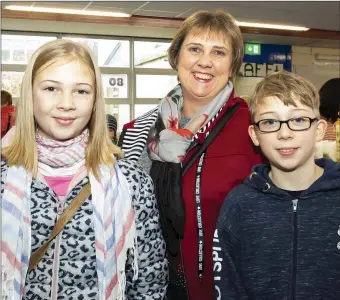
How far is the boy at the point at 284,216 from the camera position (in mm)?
1634

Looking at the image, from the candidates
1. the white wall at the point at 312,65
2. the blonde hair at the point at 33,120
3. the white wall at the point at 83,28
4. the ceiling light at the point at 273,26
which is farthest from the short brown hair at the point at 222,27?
the white wall at the point at 312,65

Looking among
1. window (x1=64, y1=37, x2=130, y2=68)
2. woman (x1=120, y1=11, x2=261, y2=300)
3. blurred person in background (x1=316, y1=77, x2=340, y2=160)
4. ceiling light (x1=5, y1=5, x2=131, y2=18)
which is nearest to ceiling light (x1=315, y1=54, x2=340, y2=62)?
window (x1=64, y1=37, x2=130, y2=68)

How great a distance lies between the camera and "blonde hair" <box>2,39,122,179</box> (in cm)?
162

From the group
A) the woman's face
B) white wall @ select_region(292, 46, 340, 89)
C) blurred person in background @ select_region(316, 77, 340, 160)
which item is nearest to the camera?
the woman's face

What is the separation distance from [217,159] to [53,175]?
726mm

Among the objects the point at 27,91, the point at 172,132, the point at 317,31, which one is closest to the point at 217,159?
the point at 172,132

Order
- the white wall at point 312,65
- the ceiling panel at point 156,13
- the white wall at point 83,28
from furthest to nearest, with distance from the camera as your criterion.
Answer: the white wall at point 312,65 < the white wall at point 83,28 < the ceiling panel at point 156,13

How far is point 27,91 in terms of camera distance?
1.62m

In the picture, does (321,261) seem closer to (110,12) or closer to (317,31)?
(110,12)

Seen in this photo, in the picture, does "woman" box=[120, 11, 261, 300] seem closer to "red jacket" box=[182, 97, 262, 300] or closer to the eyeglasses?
"red jacket" box=[182, 97, 262, 300]

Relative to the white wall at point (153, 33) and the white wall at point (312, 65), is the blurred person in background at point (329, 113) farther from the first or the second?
the white wall at point (312, 65)

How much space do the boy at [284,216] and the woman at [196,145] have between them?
0.20 m

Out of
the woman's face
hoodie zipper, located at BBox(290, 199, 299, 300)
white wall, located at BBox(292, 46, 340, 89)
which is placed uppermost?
white wall, located at BBox(292, 46, 340, 89)

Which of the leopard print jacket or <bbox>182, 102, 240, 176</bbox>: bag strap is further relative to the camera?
<bbox>182, 102, 240, 176</bbox>: bag strap
